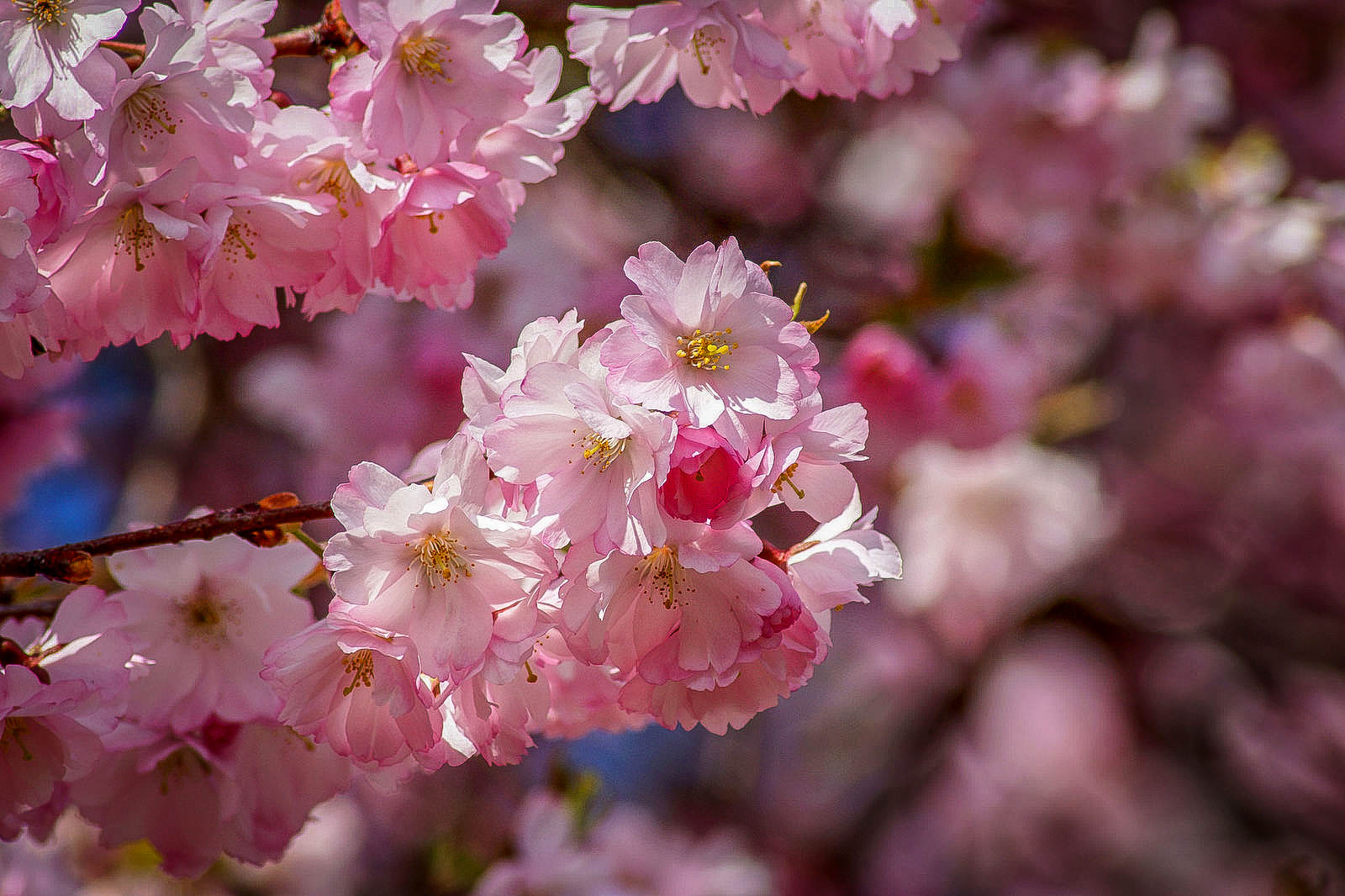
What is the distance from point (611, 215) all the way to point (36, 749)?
6.97 feet

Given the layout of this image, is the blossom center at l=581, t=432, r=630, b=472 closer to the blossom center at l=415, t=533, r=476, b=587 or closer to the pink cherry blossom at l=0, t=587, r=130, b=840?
→ the blossom center at l=415, t=533, r=476, b=587

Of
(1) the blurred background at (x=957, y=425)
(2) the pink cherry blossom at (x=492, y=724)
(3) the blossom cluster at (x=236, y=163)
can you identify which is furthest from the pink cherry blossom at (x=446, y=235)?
(1) the blurred background at (x=957, y=425)

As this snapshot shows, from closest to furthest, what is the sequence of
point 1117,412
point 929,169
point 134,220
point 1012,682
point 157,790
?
point 134,220 → point 157,790 → point 929,169 → point 1117,412 → point 1012,682

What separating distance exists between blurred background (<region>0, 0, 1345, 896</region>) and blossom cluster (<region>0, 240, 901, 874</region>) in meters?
0.61

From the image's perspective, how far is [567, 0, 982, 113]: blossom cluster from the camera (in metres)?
0.92

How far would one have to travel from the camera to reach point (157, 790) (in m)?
0.97

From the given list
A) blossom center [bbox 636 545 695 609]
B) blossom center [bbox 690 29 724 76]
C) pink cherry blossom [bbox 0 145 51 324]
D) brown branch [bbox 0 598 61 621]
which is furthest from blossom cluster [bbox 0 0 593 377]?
blossom center [bbox 636 545 695 609]

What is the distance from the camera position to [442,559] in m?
Answer: 0.76

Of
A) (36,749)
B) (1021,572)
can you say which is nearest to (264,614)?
(36,749)

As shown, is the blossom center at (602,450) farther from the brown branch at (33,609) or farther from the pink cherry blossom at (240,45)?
the brown branch at (33,609)

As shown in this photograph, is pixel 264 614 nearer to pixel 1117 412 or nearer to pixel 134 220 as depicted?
pixel 134 220

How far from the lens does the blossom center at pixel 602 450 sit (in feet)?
2.41

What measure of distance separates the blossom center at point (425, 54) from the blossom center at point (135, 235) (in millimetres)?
230

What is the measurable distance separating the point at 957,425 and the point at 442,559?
5.11ft
